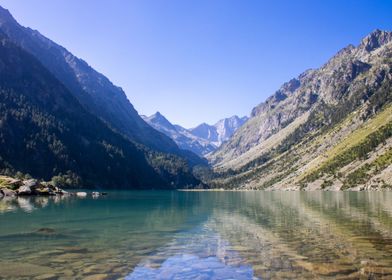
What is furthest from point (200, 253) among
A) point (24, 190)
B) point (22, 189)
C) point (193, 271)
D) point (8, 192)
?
point (22, 189)

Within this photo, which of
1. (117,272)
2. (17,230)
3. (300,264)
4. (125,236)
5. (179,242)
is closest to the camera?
(117,272)

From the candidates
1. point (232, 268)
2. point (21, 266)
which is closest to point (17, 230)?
point (21, 266)

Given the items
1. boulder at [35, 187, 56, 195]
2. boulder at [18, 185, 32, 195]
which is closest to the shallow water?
boulder at [18, 185, 32, 195]

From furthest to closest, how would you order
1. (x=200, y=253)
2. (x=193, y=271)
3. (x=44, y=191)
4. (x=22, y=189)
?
1. (x=44, y=191)
2. (x=22, y=189)
3. (x=200, y=253)
4. (x=193, y=271)

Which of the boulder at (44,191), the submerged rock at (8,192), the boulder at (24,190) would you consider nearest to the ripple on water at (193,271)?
the submerged rock at (8,192)

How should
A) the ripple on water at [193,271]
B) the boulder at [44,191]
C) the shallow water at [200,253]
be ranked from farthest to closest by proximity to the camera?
the boulder at [44,191], the shallow water at [200,253], the ripple on water at [193,271]

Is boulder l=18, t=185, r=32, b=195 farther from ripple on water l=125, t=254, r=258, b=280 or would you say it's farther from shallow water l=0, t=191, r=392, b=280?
ripple on water l=125, t=254, r=258, b=280

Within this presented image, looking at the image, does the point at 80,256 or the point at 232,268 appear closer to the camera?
the point at 232,268

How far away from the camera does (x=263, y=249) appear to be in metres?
33.7

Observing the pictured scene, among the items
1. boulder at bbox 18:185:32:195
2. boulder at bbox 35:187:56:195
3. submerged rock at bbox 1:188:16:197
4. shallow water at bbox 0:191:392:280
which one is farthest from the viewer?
boulder at bbox 35:187:56:195

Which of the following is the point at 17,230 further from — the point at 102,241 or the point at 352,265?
the point at 352,265

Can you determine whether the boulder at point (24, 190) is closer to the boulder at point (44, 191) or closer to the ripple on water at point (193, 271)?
the boulder at point (44, 191)

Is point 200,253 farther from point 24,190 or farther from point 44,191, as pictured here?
point 44,191

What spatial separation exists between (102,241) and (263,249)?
15944 mm
